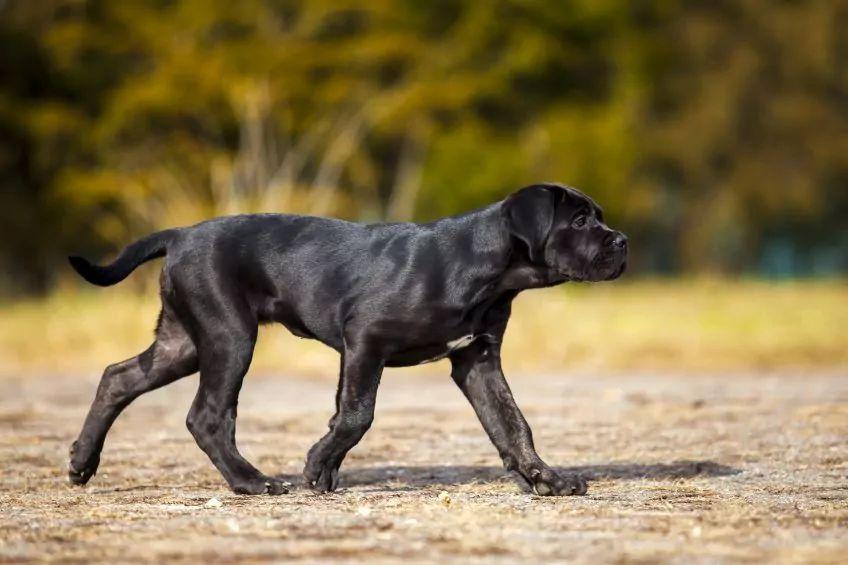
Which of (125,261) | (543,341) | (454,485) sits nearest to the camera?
(454,485)

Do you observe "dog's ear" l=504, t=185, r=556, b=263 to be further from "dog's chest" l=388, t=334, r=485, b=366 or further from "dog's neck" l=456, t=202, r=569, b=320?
"dog's chest" l=388, t=334, r=485, b=366

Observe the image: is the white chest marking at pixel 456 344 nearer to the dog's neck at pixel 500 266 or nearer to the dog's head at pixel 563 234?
the dog's neck at pixel 500 266

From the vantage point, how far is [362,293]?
7277 mm

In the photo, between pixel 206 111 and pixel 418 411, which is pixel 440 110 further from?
pixel 418 411

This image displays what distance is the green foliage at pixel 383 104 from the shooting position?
29047 mm

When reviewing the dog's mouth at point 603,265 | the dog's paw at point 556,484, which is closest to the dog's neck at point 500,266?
the dog's mouth at point 603,265

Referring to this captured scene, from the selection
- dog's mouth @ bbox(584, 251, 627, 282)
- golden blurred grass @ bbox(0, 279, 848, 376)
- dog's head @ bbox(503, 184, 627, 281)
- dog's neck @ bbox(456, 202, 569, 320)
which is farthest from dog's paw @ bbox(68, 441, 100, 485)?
golden blurred grass @ bbox(0, 279, 848, 376)

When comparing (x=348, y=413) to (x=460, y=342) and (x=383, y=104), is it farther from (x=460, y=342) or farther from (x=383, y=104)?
(x=383, y=104)

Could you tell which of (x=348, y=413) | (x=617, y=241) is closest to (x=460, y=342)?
(x=348, y=413)

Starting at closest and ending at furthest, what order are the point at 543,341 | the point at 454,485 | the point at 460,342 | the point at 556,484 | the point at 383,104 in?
1. the point at 556,484
2. the point at 460,342
3. the point at 454,485
4. the point at 543,341
5. the point at 383,104

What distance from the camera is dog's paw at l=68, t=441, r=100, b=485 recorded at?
7.65 meters

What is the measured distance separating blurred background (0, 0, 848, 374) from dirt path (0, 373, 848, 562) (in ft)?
17.0

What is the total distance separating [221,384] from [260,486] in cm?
56

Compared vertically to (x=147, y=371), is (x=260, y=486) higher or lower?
lower
